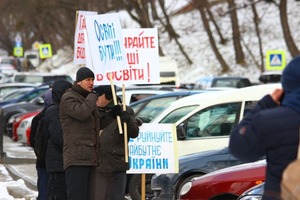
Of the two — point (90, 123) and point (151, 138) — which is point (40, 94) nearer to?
point (151, 138)

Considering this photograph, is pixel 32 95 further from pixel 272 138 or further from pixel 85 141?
pixel 272 138

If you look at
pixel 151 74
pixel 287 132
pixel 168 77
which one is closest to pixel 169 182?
pixel 151 74

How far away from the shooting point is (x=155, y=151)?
10.4 m

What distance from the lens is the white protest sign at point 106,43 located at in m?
9.47

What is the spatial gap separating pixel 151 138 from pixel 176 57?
144 feet

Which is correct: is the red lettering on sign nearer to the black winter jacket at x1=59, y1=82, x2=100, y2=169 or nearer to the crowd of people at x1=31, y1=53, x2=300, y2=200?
the crowd of people at x1=31, y1=53, x2=300, y2=200

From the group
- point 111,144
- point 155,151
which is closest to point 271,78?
point 155,151

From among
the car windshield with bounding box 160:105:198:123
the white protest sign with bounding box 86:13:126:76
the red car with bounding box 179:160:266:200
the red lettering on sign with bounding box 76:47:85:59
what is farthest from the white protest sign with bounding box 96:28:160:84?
the car windshield with bounding box 160:105:198:123

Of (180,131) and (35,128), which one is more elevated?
(35,128)

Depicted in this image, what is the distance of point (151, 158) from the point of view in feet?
34.2

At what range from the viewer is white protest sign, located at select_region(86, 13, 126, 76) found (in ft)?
31.1

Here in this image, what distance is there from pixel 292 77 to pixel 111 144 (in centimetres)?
412

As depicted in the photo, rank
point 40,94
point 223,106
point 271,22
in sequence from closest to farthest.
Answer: point 223,106
point 40,94
point 271,22

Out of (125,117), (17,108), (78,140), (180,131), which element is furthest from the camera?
(17,108)
